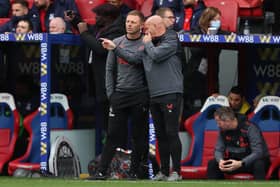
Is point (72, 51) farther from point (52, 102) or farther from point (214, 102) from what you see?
point (214, 102)

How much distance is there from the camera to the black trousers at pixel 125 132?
604 inches

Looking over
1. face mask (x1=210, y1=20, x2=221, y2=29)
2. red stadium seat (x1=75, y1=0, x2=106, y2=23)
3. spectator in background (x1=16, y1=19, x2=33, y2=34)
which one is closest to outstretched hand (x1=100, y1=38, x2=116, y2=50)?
face mask (x1=210, y1=20, x2=221, y2=29)

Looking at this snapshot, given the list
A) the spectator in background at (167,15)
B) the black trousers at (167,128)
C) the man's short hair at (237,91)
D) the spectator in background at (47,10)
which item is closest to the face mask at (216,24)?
the spectator in background at (167,15)

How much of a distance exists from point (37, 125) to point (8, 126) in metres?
0.51

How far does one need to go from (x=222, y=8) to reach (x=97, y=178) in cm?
376

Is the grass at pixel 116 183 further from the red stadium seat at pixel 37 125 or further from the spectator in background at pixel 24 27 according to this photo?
the spectator in background at pixel 24 27

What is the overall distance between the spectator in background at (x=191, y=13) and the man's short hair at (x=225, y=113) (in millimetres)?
1700

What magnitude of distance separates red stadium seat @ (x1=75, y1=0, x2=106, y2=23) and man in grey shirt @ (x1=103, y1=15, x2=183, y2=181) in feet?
9.96

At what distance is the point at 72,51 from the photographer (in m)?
19.0

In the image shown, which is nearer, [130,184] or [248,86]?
[130,184]

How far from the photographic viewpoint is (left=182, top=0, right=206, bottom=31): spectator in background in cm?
1723

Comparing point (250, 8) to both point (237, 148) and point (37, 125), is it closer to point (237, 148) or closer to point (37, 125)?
point (237, 148)

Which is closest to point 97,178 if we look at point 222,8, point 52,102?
point 52,102

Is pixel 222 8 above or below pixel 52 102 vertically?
above
